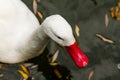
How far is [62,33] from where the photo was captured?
84 centimetres

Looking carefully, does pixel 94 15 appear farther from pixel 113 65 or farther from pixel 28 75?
pixel 28 75

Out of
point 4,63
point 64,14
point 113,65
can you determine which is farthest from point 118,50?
point 4,63

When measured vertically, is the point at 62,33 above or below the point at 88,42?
above

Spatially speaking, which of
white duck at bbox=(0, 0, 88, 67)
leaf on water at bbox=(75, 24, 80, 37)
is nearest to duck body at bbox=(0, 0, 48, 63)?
white duck at bbox=(0, 0, 88, 67)

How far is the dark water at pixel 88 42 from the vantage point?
104 centimetres

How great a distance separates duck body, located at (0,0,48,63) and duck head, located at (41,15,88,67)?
9 centimetres

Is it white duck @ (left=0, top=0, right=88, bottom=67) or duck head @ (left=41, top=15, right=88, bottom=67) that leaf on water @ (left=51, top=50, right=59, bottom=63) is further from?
duck head @ (left=41, top=15, right=88, bottom=67)

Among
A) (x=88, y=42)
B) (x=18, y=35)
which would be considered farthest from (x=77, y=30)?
(x=18, y=35)

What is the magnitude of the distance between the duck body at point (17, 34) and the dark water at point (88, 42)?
0.07 metres

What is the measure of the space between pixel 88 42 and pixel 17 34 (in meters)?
0.25

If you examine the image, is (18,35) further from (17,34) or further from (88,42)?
(88,42)

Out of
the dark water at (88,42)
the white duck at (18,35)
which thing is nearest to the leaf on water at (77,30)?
the dark water at (88,42)

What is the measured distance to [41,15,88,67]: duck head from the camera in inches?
32.9

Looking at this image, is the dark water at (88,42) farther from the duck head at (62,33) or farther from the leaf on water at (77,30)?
the duck head at (62,33)
